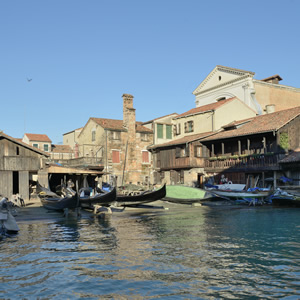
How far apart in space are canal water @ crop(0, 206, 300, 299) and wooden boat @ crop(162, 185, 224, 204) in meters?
11.1

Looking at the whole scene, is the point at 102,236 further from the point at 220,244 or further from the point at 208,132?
the point at 208,132

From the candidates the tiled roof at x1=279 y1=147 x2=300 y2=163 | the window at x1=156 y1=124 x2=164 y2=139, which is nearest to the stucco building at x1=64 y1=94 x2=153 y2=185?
the window at x1=156 y1=124 x2=164 y2=139

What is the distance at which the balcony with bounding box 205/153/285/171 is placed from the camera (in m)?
26.7

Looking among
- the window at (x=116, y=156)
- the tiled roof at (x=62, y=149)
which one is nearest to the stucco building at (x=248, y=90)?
the window at (x=116, y=156)

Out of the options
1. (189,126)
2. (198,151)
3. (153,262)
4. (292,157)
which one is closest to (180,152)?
(198,151)

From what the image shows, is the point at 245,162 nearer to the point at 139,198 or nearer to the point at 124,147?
the point at 139,198

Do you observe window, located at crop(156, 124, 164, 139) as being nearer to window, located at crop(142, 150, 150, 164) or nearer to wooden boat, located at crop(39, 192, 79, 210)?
window, located at crop(142, 150, 150, 164)

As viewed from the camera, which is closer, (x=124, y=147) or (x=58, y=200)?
(x=58, y=200)

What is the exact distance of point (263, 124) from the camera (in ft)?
93.7

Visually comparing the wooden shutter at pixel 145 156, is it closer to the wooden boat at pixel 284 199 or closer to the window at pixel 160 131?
the window at pixel 160 131

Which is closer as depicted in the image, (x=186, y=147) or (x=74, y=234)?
(x=74, y=234)

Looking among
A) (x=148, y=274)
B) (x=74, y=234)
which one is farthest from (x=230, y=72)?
(x=148, y=274)

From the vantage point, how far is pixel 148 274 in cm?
791

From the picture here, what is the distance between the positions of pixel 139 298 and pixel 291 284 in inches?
115
